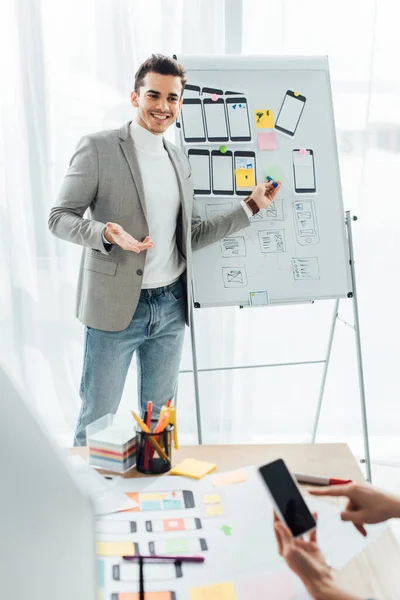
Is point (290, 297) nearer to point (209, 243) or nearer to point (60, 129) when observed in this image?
point (209, 243)

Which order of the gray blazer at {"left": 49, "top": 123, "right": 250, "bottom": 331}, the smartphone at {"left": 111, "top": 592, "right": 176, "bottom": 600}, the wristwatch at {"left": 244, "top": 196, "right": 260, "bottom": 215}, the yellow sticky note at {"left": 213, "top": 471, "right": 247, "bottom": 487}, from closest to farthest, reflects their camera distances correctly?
the smartphone at {"left": 111, "top": 592, "right": 176, "bottom": 600}
the yellow sticky note at {"left": 213, "top": 471, "right": 247, "bottom": 487}
the gray blazer at {"left": 49, "top": 123, "right": 250, "bottom": 331}
the wristwatch at {"left": 244, "top": 196, "right": 260, "bottom": 215}

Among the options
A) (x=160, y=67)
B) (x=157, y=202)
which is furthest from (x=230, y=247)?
(x=160, y=67)

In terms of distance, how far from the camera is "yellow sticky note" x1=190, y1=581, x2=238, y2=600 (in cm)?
95

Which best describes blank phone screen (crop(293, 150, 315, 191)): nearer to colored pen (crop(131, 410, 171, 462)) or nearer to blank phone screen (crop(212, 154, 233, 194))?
blank phone screen (crop(212, 154, 233, 194))

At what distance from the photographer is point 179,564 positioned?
102 cm

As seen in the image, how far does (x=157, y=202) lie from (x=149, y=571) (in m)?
1.33

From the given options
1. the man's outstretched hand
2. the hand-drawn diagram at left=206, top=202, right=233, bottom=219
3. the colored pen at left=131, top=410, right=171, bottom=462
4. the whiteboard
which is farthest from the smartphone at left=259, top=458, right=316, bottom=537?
the hand-drawn diagram at left=206, top=202, right=233, bottom=219

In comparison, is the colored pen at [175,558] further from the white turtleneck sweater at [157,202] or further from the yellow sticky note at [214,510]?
the white turtleneck sweater at [157,202]

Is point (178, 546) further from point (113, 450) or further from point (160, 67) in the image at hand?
point (160, 67)

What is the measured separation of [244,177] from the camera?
2.39m

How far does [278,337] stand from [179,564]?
81.6 inches

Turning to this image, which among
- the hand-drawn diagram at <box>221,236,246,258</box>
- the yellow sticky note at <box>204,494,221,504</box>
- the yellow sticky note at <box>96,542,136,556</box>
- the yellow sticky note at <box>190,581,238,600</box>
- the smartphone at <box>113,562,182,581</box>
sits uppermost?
the hand-drawn diagram at <box>221,236,246,258</box>

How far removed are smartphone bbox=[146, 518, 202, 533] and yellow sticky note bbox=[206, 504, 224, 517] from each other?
0.03m

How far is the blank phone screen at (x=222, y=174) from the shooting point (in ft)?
7.77
